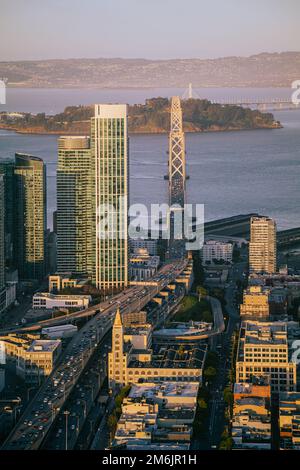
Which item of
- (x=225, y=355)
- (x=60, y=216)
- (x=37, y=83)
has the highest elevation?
(x=37, y=83)

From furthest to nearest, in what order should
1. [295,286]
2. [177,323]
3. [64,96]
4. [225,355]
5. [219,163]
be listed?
[64,96] → [219,163] → [295,286] → [177,323] → [225,355]

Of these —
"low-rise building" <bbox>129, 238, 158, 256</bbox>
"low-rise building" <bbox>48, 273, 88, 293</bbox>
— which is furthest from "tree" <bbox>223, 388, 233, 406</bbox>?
"low-rise building" <bbox>129, 238, 158, 256</bbox>

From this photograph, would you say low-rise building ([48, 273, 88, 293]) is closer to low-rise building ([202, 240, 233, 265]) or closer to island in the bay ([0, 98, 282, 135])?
low-rise building ([202, 240, 233, 265])

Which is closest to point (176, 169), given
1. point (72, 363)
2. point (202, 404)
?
point (72, 363)

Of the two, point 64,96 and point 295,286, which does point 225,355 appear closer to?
point 295,286

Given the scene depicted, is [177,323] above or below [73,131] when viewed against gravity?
below

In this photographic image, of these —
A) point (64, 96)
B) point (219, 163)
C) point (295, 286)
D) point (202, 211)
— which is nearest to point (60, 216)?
point (295, 286)

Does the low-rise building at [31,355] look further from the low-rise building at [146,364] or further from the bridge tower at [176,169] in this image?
the bridge tower at [176,169]
